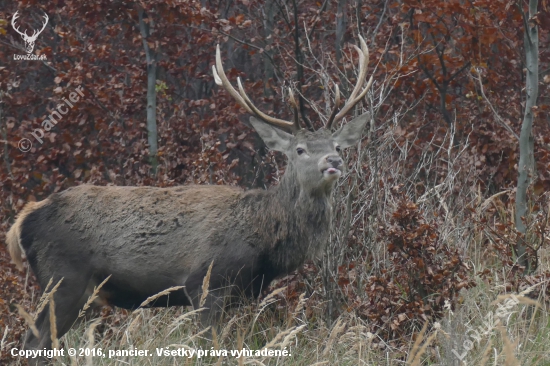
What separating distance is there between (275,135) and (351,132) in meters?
0.57

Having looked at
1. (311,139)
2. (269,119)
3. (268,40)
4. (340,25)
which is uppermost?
(340,25)

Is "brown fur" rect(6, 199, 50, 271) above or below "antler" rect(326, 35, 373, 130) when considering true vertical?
below

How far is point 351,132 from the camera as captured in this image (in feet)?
21.1

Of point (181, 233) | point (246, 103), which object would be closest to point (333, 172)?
point (246, 103)

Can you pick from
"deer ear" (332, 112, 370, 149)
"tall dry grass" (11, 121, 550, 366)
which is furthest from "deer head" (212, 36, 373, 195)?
"tall dry grass" (11, 121, 550, 366)

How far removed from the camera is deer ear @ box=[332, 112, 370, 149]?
6.41 meters

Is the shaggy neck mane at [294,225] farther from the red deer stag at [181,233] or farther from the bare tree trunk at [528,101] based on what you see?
the bare tree trunk at [528,101]

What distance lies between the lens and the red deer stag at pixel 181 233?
19.8 feet

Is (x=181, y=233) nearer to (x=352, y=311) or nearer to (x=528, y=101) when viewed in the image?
(x=352, y=311)

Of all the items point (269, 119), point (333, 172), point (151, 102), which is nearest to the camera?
point (333, 172)

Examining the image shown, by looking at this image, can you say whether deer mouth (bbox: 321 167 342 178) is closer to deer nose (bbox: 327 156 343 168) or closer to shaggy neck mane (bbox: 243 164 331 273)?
deer nose (bbox: 327 156 343 168)

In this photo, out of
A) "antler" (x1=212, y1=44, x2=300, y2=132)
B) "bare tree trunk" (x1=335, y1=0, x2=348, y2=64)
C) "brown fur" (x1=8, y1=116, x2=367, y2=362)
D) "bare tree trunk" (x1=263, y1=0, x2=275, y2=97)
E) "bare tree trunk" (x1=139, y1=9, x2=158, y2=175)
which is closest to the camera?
"brown fur" (x1=8, y1=116, x2=367, y2=362)

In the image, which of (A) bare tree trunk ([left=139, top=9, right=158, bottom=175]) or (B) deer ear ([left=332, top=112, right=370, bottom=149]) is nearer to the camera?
(B) deer ear ([left=332, top=112, right=370, bottom=149])

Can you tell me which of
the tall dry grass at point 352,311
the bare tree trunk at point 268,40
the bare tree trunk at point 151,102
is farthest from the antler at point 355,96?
the bare tree trunk at point 151,102
